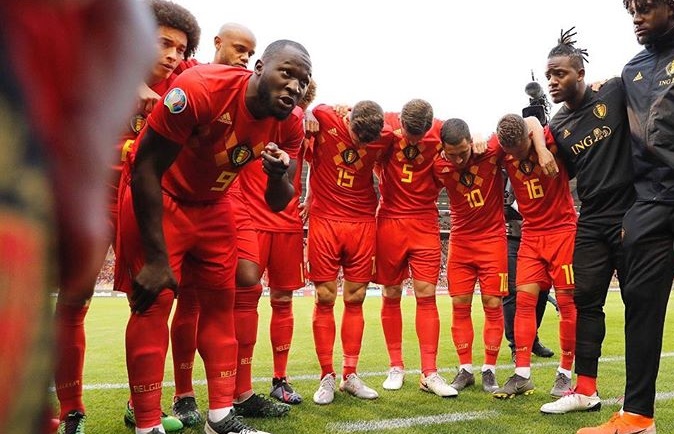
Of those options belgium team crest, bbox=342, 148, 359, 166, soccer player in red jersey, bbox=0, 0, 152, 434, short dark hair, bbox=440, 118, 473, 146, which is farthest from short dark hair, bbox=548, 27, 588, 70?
soccer player in red jersey, bbox=0, 0, 152, 434

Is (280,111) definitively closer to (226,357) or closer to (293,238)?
(226,357)

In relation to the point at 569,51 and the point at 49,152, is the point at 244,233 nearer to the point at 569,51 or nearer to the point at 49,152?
the point at 569,51

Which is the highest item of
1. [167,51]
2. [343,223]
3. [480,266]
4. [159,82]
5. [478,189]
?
[167,51]

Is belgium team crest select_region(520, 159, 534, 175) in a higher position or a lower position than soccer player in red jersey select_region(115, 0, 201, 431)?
lower

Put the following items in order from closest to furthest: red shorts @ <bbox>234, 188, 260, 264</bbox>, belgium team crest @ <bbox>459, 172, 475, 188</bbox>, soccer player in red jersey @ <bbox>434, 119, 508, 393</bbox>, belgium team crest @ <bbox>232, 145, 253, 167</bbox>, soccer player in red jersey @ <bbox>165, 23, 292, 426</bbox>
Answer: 1. belgium team crest @ <bbox>232, 145, 253, 167</bbox>
2. soccer player in red jersey @ <bbox>165, 23, 292, 426</bbox>
3. red shorts @ <bbox>234, 188, 260, 264</bbox>
4. soccer player in red jersey @ <bbox>434, 119, 508, 393</bbox>
5. belgium team crest @ <bbox>459, 172, 475, 188</bbox>

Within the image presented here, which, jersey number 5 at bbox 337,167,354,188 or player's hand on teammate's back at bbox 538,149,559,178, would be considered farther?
jersey number 5 at bbox 337,167,354,188

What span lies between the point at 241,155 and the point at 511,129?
2.25m

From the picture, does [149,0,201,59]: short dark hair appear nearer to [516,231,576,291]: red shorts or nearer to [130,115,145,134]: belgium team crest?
[130,115,145,134]: belgium team crest

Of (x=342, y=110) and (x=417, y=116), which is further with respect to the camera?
(x=342, y=110)

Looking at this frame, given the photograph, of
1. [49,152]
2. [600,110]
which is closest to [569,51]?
[600,110]

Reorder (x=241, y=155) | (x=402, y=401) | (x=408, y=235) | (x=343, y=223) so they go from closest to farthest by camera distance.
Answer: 1. (x=241, y=155)
2. (x=402, y=401)
3. (x=343, y=223)
4. (x=408, y=235)

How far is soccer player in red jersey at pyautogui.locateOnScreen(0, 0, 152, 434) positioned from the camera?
0.61 meters

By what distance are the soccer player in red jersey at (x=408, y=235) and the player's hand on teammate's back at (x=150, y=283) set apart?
98.5 inches

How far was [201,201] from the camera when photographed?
307 centimetres
